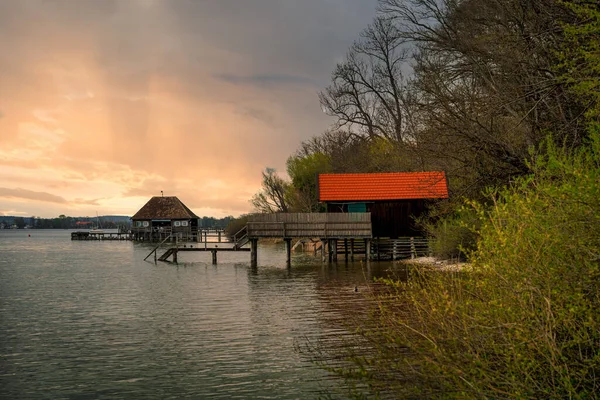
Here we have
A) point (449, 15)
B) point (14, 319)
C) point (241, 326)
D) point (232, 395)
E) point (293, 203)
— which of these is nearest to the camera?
point (232, 395)

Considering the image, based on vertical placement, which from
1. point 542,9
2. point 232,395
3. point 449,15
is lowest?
point 232,395

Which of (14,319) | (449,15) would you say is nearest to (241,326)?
(14,319)

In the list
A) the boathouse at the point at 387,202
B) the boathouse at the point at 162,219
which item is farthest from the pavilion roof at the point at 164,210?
the boathouse at the point at 387,202

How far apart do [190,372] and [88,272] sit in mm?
28188

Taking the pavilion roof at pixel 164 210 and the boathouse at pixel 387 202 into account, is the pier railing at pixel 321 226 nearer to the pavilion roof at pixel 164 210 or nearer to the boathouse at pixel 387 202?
the boathouse at pixel 387 202

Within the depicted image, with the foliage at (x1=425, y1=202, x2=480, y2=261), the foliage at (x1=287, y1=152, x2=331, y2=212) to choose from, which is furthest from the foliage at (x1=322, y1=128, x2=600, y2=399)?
the foliage at (x1=287, y1=152, x2=331, y2=212)

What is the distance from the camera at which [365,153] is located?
54.5m

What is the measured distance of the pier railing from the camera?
122 ft

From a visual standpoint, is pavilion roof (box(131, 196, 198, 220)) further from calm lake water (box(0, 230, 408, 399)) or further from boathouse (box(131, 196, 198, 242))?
calm lake water (box(0, 230, 408, 399))

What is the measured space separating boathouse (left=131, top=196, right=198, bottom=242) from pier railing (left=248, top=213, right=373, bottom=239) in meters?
49.6

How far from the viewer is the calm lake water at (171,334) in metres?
11.2

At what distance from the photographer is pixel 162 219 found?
8575cm

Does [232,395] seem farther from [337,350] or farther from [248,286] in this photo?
[248,286]

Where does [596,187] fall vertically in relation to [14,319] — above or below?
above
